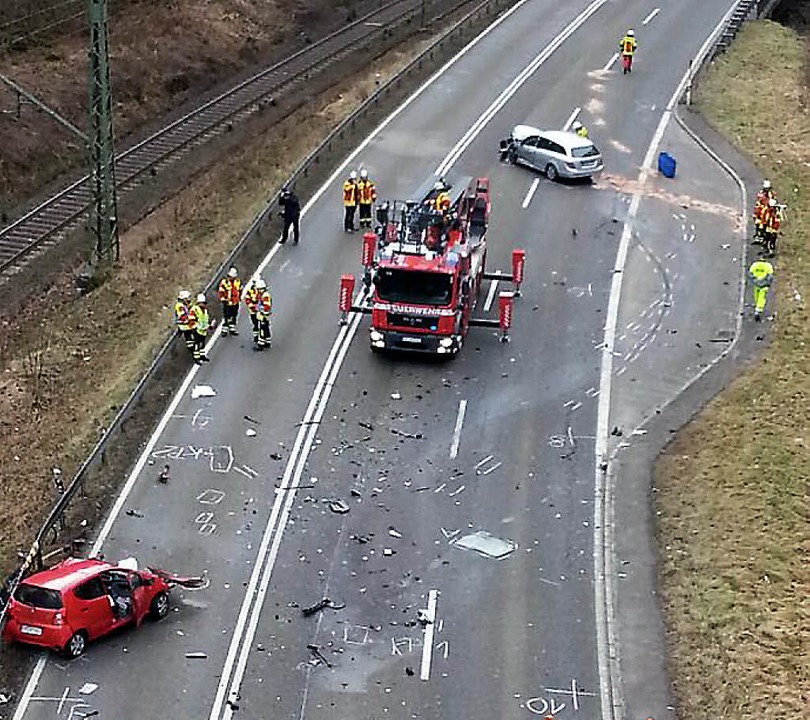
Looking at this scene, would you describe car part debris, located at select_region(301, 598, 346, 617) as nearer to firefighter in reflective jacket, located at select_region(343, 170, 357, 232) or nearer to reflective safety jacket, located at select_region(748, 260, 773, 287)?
reflective safety jacket, located at select_region(748, 260, 773, 287)

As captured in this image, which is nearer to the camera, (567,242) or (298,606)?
(298,606)

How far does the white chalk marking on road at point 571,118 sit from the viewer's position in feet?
156

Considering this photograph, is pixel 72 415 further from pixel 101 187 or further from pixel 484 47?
pixel 484 47

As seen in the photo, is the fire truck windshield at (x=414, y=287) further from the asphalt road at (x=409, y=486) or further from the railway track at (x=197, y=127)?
the railway track at (x=197, y=127)

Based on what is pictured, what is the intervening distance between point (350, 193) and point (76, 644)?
61.9ft

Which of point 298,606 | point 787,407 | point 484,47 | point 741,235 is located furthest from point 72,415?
point 484,47

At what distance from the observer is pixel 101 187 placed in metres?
36.9

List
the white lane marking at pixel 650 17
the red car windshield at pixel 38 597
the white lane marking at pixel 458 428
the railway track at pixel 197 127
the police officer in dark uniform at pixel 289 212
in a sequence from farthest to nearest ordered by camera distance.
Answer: the white lane marking at pixel 650 17, the railway track at pixel 197 127, the police officer in dark uniform at pixel 289 212, the white lane marking at pixel 458 428, the red car windshield at pixel 38 597

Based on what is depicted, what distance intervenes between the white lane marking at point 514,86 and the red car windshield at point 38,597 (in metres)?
23.9

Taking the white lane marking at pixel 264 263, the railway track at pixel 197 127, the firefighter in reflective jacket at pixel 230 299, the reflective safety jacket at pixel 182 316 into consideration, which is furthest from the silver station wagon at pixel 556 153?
the reflective safety jacket at pixel 182 316

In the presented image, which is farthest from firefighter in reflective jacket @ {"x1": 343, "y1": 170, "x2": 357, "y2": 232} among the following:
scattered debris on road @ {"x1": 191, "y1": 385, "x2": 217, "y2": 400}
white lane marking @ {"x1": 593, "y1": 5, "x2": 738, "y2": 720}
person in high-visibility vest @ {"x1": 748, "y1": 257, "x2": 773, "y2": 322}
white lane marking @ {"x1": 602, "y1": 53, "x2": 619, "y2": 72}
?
white lane marking @ {"x1": 602, "y1": 53, "x2": 619, "y2": 72}

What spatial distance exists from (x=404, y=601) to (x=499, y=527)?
2.86 m

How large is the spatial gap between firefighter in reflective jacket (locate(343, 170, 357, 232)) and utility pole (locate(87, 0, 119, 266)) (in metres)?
5.87

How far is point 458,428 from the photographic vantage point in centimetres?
2853
